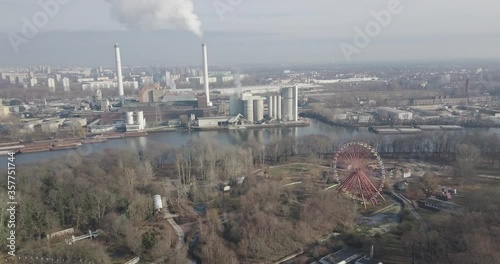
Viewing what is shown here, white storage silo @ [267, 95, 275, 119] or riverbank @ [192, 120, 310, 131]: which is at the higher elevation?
white storage silo @ [267, 95, 275, 119]

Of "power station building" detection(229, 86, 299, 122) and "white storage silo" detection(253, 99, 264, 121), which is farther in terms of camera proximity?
"white storage silo" detection(253, 99, 264, 121)

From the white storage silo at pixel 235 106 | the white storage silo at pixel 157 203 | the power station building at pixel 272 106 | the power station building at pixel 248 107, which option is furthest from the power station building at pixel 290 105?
the white storage silo at pixel 157 203

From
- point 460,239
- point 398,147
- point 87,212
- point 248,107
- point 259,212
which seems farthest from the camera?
point 248,107

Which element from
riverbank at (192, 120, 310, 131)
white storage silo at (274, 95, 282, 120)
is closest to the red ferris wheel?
riverbank at (192, 120, 310, 131)

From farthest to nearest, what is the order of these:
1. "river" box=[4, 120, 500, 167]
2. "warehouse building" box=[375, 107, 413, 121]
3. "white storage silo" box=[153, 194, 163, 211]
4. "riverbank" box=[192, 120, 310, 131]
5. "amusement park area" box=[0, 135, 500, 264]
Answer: "warehouse building" box=[375, 107, 413, 121], "riverbank" box=[192, 120, 310, 131], "river" box=[4, 120, 500, 167], "white storage silo" box=[153, 194, 163, 211], "amusement park area" box=[0, 135, 500, 264]

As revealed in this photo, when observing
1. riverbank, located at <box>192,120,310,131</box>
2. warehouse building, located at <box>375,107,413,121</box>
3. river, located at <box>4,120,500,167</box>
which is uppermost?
warehouse building, located at <box>375,107,413,121</box>

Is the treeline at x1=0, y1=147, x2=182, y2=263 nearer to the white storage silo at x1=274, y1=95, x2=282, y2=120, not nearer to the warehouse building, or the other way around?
the white storage silo at x1=274, y1=95, x2=282, y2=120

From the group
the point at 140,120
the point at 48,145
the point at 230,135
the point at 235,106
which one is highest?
the point at 235,106

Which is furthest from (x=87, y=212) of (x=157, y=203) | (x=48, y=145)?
(x=48, y=145)

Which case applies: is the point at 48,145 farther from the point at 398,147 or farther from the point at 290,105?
the point at 398,147

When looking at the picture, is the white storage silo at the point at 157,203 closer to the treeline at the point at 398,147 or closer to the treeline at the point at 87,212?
the treeline at the point at 87,212

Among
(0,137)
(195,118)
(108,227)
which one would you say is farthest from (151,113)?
(108,227)

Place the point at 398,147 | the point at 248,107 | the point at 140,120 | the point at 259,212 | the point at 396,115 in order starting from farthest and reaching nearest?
the point at 248,107
the point at 396,115
the point at 140,120
the point at 398,147
the point at 259,212
